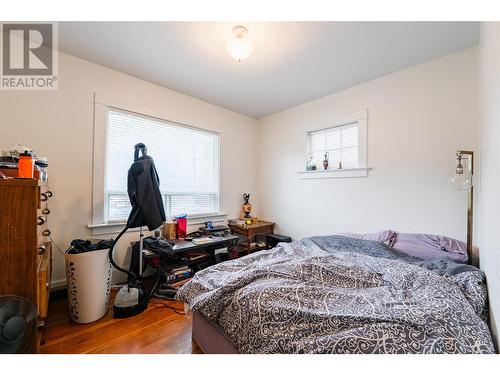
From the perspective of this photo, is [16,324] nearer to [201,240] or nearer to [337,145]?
[201,240]

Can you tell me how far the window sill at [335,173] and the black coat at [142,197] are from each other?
216 centimetres

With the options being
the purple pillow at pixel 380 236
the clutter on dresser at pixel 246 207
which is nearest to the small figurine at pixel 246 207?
the clutter on dresser at pixel 246 207

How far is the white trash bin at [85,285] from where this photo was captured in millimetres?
1695

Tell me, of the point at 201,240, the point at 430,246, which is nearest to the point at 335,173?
the point at 430,246

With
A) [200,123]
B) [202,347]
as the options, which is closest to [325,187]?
[200,123]

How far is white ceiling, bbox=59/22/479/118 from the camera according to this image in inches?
67.3

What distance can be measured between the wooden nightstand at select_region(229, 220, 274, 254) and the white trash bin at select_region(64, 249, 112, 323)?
1.84m

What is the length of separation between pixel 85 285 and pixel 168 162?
162cm

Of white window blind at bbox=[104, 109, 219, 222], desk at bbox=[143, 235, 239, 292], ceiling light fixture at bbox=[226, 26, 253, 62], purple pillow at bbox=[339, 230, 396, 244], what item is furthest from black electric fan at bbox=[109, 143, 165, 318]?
purple pillow at bbox=[339, 230, 396, 244]

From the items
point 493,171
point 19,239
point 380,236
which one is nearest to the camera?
point 493,171

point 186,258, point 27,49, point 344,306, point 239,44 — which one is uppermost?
point 27,49

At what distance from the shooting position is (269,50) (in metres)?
1.99

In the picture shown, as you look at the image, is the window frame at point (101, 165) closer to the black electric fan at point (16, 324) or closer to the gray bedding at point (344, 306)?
the black electric fan at point (16, 324)

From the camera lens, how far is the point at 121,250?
2381mm
